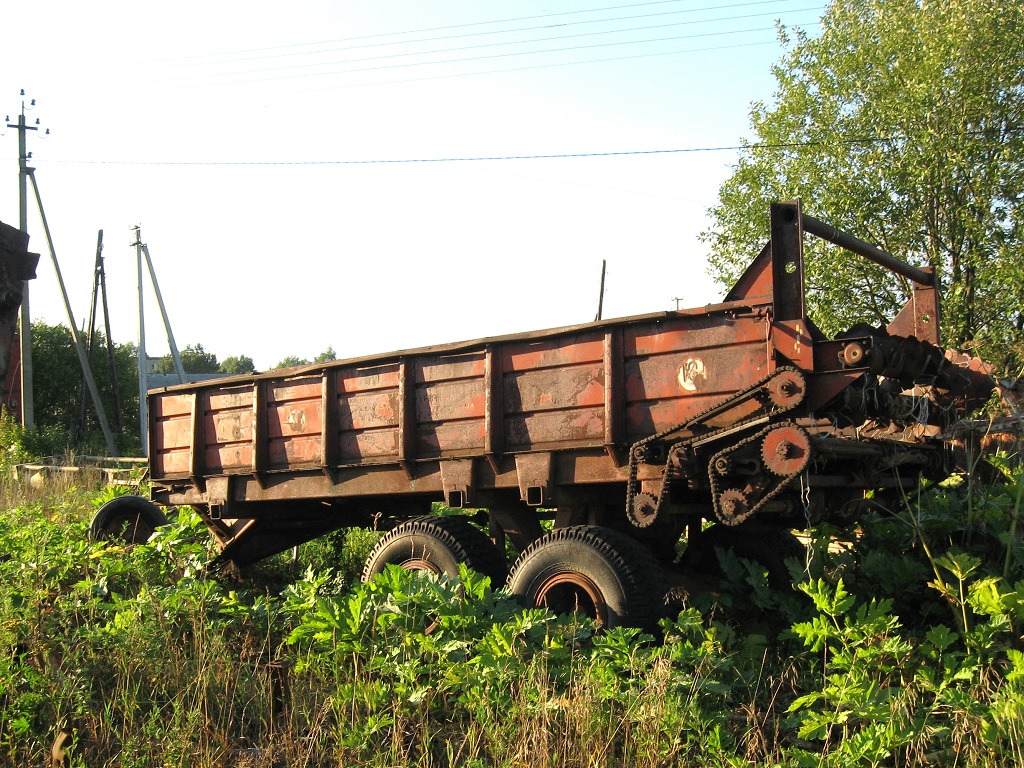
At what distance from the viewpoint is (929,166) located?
1930 cm

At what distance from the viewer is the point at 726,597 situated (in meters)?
6.07

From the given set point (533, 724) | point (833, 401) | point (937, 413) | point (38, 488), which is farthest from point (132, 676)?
point (38, 488)

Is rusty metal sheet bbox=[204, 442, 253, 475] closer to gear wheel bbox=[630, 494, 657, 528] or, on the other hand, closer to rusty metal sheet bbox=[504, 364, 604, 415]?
rusty metal sheet bbox=[504, 364, 604, 415]

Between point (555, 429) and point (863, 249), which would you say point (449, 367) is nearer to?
point (555, 429)

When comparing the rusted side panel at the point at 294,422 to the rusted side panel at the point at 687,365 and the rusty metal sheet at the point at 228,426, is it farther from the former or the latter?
the rusted side panel at the point at 687,365

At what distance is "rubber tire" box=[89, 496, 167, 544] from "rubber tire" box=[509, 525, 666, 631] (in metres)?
5.21

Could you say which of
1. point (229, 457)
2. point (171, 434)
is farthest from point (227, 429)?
point (171, 434)

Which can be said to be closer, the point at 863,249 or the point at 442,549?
the point at 863,249

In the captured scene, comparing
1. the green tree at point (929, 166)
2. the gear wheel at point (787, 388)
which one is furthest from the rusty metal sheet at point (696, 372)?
the green tree at point (929, 166)

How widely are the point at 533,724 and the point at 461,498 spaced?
2930 millimetres

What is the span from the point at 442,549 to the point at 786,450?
279cm

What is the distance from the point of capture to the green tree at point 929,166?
755 inches

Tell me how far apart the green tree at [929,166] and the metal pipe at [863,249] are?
41.4 feet

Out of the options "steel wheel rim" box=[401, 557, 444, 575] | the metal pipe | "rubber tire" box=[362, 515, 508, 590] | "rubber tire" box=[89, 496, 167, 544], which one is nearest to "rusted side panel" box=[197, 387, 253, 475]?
"rubber tire" box=[89, 496, 167, 544]
